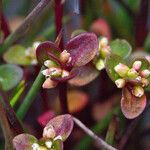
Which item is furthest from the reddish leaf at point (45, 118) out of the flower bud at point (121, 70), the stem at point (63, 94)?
the flower bud at point (121, 70)

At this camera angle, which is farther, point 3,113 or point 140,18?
point 140,18

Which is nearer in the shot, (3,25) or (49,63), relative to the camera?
(49,63)

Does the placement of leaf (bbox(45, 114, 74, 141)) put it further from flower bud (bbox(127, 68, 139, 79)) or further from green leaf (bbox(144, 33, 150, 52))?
green leaf (bbox(144, 33, 150, 52))

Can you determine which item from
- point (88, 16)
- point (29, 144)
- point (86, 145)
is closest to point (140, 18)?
point (88, 16)

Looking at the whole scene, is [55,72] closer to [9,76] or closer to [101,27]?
[9,76]

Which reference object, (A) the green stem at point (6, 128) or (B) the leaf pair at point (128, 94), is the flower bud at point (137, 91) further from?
(A) the green stem at point (6, 128)

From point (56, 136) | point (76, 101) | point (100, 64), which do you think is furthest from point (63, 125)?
point (76, 101)

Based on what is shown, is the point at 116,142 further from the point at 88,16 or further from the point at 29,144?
the point at 88,16
